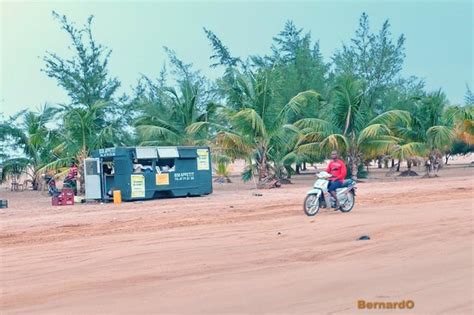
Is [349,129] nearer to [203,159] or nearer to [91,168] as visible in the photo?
[203,159]

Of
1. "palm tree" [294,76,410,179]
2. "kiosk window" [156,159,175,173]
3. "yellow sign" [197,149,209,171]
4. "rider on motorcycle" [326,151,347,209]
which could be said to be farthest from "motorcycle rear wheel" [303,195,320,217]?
"palm tree" [294,76,410,179]

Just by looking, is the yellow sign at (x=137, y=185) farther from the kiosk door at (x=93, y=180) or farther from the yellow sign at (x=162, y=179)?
the kiosk door at (x=93, y=180)

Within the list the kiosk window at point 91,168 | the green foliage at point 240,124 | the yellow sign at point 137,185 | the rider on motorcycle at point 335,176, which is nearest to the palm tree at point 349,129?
the green foliage at point 240,124

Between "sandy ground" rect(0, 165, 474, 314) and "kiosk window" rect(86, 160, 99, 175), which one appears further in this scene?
"kiosk window" rect(86, 160, 99, 175)

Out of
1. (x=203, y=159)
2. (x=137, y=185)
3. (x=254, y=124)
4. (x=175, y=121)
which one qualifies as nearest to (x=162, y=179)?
(x=137, y=185)

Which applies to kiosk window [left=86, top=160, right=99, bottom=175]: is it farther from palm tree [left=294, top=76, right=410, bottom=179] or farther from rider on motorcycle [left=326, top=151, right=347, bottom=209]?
palm tree [left=294, top=76, right=410, bottom=179]

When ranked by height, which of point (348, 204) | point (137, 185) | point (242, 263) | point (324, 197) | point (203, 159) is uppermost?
point (203, 159)

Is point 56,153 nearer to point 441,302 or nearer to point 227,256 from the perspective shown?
point 227,256

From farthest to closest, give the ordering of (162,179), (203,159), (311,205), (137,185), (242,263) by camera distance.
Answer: (203,159), (162,179), (137,185), (311,205), (242,263)

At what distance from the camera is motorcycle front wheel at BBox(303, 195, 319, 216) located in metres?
14.7

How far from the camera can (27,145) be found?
34656 millimetres

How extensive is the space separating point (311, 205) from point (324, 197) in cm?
50

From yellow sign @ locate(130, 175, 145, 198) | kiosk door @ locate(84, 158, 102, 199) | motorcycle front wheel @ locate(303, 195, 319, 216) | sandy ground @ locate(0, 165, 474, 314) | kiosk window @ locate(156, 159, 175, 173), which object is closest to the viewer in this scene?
sandy ground @ locate(0, 165, 474, 314)

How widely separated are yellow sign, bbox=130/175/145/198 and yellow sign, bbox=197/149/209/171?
274 cm
